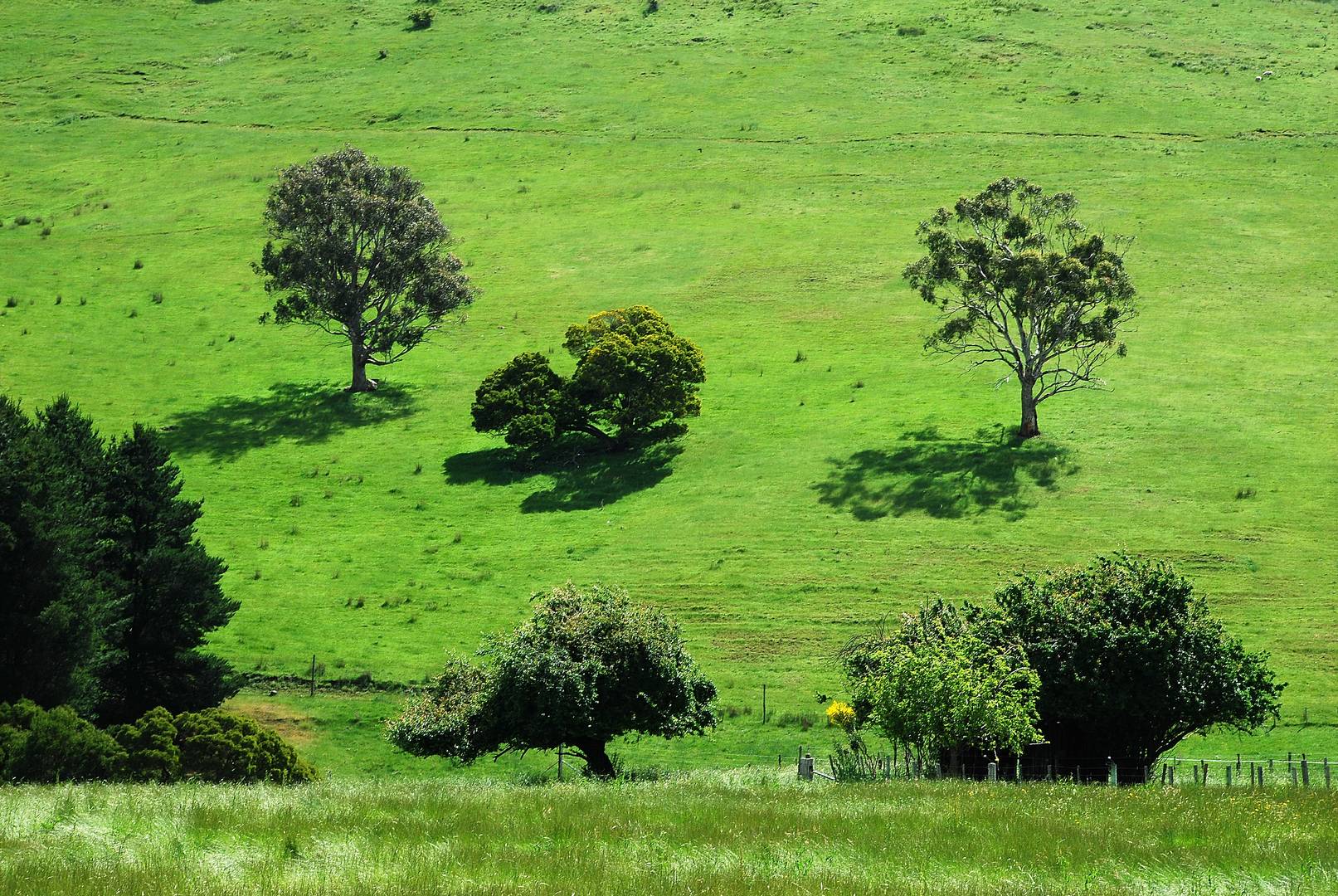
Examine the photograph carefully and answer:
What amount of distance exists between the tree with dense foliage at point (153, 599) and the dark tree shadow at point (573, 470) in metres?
25.6

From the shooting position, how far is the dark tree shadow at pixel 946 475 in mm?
69438

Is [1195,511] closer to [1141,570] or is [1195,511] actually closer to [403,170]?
[1141,570]

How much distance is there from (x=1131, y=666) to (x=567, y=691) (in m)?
16.6

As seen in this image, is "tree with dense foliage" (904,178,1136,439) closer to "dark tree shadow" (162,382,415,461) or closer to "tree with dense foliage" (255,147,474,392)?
"tree with dense foliage" (255,147,474,392)

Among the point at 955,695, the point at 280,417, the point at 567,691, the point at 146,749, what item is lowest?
the point at 146,749

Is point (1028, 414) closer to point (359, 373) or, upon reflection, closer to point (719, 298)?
point (719, 298)

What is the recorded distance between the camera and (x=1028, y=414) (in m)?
78.4

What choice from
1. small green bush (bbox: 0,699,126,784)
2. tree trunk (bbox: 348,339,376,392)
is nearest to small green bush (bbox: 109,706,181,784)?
small green bush (bbox: 0,699,126,784)

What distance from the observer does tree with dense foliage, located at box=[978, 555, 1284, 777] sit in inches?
1554

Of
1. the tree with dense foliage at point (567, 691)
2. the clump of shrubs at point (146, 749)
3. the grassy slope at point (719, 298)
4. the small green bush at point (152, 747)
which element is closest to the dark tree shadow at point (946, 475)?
the grassy slope at point (719, 298)

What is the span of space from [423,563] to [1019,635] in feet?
112

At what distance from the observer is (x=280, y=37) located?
174375 mm

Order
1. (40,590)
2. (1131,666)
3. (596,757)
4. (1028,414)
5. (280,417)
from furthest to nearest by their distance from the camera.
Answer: (280,417) → (1028,414) → (40,590) → (596,757) → (1131,666)

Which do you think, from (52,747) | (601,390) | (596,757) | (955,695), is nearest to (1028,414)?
(601,390)
